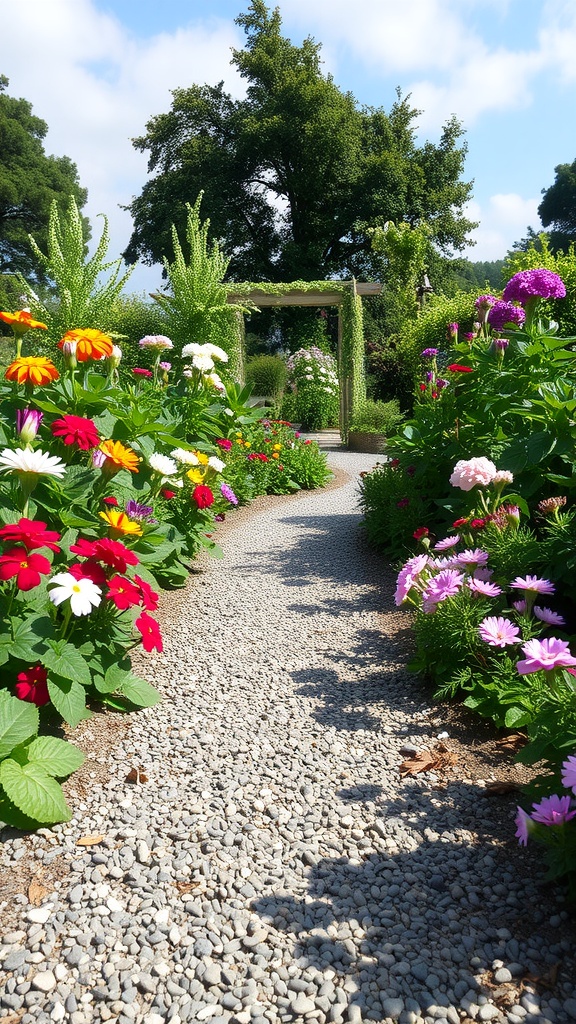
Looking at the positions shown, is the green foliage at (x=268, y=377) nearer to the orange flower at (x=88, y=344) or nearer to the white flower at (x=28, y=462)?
the orange flower at (x=88, y=344)

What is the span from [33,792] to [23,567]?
1.81ft

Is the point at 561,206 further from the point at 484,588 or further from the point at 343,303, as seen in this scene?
the point at 484,588

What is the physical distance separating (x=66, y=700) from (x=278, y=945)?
840 millimetres

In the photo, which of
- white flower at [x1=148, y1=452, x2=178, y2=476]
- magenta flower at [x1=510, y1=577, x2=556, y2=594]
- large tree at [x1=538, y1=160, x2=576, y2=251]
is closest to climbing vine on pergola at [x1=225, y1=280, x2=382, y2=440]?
white flower at [x1=148, y1=452, x2=178, y2=476]

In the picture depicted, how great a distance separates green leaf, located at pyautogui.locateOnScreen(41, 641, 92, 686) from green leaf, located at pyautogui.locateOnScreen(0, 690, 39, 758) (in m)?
0.11

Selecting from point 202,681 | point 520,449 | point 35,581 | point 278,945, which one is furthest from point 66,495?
point 520,449

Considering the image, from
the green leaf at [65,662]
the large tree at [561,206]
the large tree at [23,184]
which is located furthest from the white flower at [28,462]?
the large tree at [561,206]

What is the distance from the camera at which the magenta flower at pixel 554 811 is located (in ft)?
4.34

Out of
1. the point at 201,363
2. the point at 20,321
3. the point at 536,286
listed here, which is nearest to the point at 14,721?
the point at 20,321

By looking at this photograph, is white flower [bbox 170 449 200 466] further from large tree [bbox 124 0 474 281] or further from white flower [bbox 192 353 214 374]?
large tree [bbox 124 0 474 281]

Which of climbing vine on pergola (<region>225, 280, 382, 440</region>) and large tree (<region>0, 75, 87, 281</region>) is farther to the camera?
large tree (<region>0, 75, 87, 281</region>)

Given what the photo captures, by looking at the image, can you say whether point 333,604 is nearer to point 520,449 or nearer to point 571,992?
point 520,449

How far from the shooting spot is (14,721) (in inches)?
68.4

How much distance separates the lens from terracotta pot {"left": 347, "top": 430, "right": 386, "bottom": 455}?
422 inches
